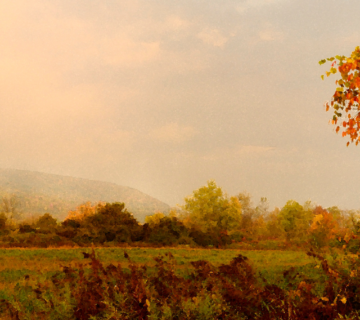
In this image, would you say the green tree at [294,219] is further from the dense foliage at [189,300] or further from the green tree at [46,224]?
the dense foliage at [189,300]

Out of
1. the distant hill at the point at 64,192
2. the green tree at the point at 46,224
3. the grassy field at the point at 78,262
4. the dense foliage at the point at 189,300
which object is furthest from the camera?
the distant hill at the point at 64,192

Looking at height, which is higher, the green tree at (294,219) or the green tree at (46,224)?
the green tree at (294,219)

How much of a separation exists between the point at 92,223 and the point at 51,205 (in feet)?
420

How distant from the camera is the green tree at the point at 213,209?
3606cm

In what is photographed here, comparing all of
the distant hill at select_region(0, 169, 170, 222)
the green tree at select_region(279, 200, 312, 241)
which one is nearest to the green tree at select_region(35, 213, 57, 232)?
the green tree at select_region(279, 200, 312, 241)

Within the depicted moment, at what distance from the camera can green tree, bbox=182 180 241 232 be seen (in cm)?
3606

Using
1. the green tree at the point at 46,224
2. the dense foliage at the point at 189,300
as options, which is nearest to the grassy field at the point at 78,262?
the dense foliage at the point at 189,300

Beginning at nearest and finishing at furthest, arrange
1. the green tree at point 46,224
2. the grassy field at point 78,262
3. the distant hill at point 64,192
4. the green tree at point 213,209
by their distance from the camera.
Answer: the grassy field at point 78,262 < the green tree at point 46,224 < the green tree at point 213,209 < the distant hill at point 64,192

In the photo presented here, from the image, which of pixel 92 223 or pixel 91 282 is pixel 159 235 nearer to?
pixel 92 223

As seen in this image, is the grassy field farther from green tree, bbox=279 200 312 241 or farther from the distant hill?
the distant hill

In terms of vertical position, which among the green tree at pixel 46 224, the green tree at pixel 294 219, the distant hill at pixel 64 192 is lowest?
the green tree at pixel 46 224

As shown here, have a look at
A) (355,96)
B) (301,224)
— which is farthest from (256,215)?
(355,96)

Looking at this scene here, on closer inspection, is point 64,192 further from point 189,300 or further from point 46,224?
point 189,300

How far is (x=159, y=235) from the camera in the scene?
17109 mm
